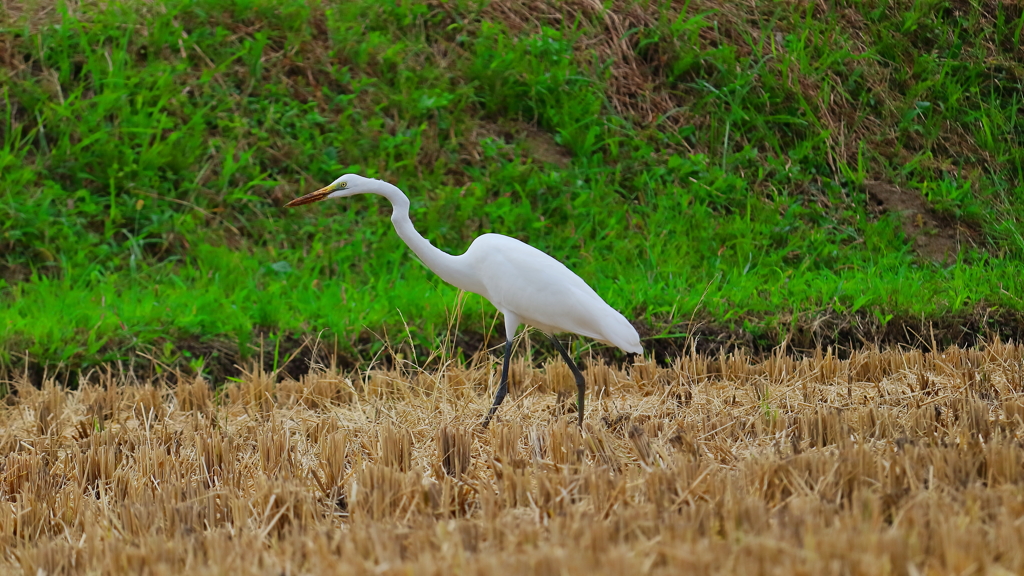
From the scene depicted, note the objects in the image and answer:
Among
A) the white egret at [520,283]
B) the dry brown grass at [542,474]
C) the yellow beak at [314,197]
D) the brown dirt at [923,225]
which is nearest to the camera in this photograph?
the dry brown grass at [542,474]

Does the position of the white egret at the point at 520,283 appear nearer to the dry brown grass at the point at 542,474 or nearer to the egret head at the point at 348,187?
the egret head at the point at 348,187

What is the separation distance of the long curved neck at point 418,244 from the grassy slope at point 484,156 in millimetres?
1268

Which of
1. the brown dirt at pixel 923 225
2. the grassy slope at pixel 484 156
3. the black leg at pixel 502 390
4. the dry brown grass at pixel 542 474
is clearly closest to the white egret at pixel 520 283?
the black leg at pixel 502 390

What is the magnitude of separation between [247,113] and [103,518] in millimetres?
4937

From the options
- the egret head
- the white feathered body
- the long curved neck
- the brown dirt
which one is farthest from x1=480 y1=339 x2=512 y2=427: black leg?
the brown dirt

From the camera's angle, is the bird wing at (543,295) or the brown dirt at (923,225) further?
the brown dirt at (923,225)

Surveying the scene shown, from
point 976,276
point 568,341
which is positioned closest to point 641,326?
point 568,341

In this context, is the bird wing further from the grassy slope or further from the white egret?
the grassy slope

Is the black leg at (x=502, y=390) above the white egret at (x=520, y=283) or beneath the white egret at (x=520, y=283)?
beneath

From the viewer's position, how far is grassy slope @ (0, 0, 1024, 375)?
19.0ft

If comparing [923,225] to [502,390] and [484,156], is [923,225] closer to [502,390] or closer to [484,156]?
[484,156]

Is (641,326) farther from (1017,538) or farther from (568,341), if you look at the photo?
(1017,538)

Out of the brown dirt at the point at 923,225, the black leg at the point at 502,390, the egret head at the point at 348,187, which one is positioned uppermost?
the egret head at the point at 348,187

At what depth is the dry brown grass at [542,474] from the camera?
2.11 metres
